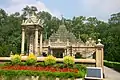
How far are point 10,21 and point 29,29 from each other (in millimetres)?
36746

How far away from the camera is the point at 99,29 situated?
220 ft

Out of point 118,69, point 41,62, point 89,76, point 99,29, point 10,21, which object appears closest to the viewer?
point 89,76

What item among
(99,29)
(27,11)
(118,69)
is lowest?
(118,69)

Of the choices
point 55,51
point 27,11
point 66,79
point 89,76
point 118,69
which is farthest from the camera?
point 27,11

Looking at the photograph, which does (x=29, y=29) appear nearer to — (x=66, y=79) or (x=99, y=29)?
(x=66, y=79)

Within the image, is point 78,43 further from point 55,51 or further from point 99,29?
point 99,29

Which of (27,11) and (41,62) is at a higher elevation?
(27,11)

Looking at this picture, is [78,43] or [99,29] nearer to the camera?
[78,43]

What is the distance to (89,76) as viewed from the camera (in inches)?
453

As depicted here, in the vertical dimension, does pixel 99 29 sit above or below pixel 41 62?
above

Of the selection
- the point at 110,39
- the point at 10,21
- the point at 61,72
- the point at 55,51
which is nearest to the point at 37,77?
the point at 61,72

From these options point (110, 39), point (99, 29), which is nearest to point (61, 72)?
point (110, 39)

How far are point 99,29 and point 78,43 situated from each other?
28963 millimetres

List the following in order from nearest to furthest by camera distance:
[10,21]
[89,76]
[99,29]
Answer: [89,76], [10,21], [99,29]
